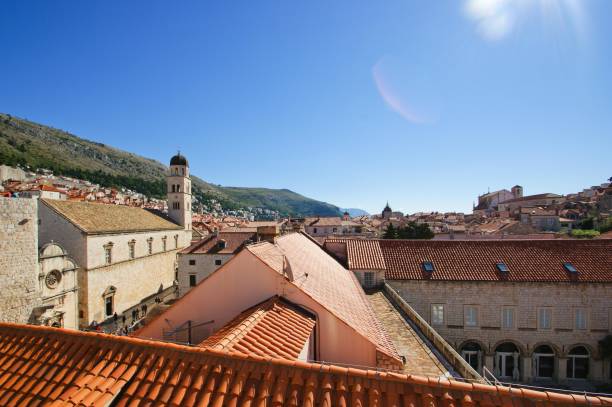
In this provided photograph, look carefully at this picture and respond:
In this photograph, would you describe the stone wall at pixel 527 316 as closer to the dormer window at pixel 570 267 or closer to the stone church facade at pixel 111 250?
the dormer window at pixel 570 267

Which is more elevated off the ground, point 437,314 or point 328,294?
point 328,294

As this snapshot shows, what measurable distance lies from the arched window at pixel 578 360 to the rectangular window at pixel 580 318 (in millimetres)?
1397

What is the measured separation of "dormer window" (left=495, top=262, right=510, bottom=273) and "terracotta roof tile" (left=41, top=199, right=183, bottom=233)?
1188 inches

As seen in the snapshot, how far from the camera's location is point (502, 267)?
19.4 metres

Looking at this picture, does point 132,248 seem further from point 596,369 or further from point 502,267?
point 596,369

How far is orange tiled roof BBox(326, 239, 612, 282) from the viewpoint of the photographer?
18859mm

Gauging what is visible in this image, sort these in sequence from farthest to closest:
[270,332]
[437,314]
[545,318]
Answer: [437,314] < [545,318] < [270,332]

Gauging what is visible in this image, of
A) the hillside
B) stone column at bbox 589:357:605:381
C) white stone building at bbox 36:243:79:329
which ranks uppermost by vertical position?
the hillside

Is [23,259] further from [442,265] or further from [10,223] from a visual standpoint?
[442,265]

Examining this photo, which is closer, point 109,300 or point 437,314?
point 437,314

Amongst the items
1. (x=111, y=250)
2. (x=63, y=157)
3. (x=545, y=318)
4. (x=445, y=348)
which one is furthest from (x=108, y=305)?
(x=63, y=157)

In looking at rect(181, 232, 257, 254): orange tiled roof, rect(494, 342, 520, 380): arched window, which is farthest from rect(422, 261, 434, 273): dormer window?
rect(181, 232, 257, 254): orange tiled roof

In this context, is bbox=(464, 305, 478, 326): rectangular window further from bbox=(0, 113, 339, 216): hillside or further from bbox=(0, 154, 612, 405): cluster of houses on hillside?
bbox=(0, 113, 339, 216): hillside

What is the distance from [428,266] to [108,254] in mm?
26129
